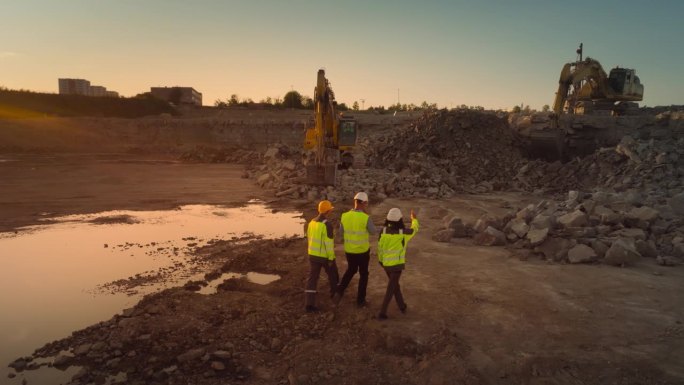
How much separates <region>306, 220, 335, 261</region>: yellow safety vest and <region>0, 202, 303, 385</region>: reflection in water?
7.31 ft

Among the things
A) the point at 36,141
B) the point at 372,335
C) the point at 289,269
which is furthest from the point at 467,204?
the point at 36,141

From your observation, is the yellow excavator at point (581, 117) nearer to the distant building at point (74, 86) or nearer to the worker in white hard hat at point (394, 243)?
the worker in white hard hat at point (394, 243)

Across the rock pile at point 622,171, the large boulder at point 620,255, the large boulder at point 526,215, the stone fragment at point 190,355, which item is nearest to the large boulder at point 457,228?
the large boulder at point 526,215

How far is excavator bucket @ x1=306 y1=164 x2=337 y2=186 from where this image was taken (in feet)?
59.3

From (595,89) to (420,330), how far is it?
2352 centimetres

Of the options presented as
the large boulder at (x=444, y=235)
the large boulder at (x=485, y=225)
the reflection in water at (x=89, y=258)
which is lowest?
the reflection in water at (x=89, y=258)

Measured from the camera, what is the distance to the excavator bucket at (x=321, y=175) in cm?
1806

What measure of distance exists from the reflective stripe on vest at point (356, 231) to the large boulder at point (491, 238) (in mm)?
4817

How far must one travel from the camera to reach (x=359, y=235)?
6473 mm

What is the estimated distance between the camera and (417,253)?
9.78 m

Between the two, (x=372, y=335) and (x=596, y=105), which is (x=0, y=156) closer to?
(x=372, y=335)

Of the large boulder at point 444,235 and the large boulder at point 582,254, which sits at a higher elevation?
the large boulder at point 582,254

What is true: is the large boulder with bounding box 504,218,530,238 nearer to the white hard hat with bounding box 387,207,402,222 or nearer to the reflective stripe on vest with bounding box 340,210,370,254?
the reflective stripe on vest with bounding box 340,210,370,254

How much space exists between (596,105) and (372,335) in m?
26.3
